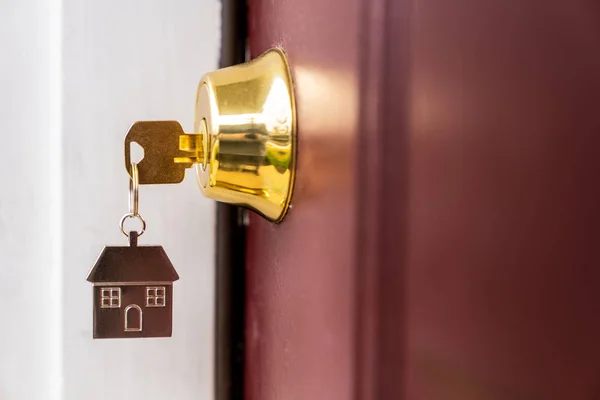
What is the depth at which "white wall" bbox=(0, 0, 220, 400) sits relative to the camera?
0.46m

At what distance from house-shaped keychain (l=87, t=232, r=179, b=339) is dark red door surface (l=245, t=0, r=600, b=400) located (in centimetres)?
16

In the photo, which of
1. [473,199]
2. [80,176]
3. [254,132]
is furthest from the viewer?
[80,176]

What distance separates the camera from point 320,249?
32 cm

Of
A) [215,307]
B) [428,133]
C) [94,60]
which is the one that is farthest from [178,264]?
[428,133]

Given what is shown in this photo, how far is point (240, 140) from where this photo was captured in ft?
1.18

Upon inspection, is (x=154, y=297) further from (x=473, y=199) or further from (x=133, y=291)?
(x=473, y=199)

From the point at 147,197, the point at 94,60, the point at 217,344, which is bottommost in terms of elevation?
the point at 217,344

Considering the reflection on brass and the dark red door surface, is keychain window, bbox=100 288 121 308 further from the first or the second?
the dark red door surface

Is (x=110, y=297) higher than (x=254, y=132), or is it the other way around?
(x=254, y=132)

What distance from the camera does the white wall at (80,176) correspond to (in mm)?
460

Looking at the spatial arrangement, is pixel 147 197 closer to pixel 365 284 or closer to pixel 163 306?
pixel 163 306

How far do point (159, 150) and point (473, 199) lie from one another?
22cm

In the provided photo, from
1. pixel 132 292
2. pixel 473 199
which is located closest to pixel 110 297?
pixel 132 292

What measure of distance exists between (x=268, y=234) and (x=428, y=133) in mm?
192
